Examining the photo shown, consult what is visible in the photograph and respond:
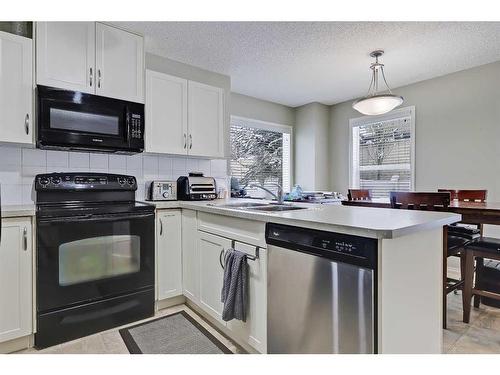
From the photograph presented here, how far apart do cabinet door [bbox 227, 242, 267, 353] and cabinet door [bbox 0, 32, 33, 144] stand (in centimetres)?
170

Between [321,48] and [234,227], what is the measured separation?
2.01 meters

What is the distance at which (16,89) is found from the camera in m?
1.95

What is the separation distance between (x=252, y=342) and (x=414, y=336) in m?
0.85

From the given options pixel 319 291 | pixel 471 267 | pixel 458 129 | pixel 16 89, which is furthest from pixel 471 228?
pixel 16 89

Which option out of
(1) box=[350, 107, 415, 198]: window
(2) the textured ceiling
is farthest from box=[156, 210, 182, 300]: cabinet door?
(1) box=[350, 107, 415, 198]: window

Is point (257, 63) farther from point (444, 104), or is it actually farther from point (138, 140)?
point (444, 104)

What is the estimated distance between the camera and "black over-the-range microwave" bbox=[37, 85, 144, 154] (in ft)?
6.62

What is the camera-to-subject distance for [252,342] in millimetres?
1661

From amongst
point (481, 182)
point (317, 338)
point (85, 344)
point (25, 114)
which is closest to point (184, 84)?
point (25, 114)

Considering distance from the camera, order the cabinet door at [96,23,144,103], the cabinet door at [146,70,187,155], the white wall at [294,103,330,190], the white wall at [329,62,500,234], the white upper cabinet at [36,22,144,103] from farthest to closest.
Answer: the white wall at [294,103,330,190]
the white wall at [329,62,500,234]
the cabinet door at [146,70,187,155]
the cabinet door at [96,23,144,103]
the white upper cabinet at [36,22,144,103]

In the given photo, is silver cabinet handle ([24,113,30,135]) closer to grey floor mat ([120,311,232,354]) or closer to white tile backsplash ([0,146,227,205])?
white tile backsplash ([0,146,227,205])

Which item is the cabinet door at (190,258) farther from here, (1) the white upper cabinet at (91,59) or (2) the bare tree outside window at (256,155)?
(2) the bare tree outside window at (256,155)

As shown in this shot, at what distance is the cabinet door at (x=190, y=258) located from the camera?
2.24 meters

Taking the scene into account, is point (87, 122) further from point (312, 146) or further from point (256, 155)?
point (312, 146)
